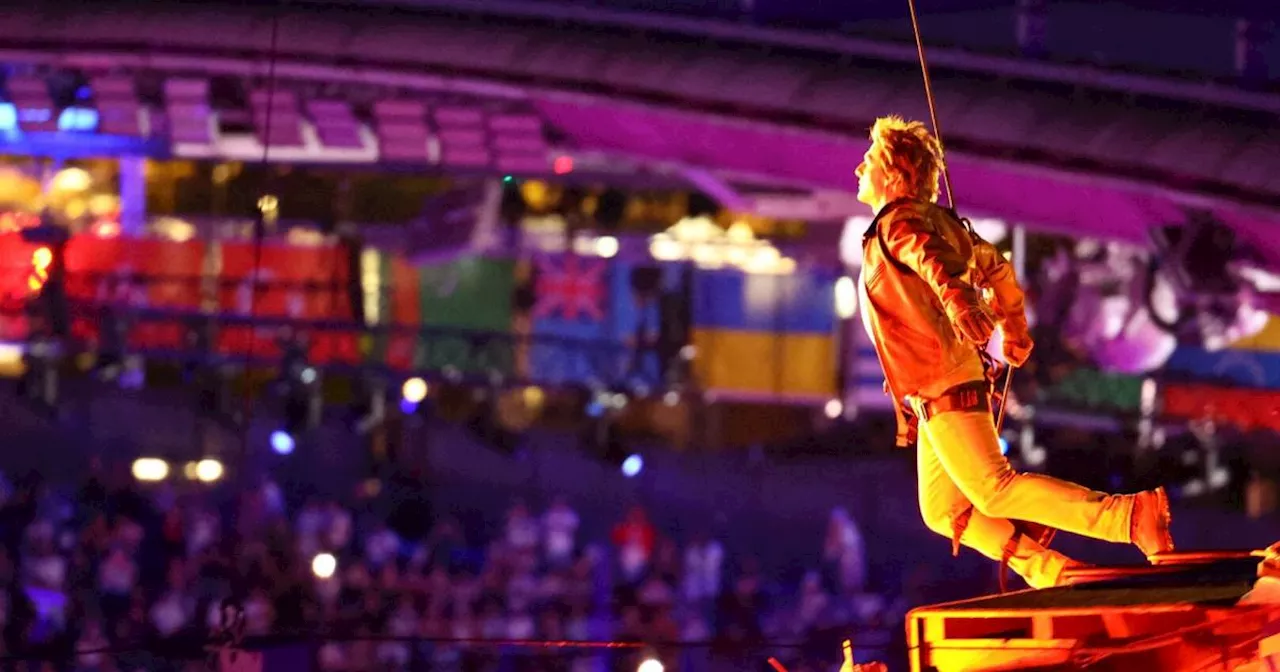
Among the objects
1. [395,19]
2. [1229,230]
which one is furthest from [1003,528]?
[395,19]

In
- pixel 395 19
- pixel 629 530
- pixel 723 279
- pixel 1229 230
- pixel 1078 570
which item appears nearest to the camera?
pixel 1078 570

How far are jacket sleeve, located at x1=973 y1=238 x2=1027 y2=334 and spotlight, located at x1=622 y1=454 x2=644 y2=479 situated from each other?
1381cm

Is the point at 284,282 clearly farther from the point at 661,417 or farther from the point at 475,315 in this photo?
the point at 661,417

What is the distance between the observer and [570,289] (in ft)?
63.1

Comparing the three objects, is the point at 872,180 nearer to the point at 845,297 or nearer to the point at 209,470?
the point at 845,297

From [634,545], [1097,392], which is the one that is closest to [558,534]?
[634,545]

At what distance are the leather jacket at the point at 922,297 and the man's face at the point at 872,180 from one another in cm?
11

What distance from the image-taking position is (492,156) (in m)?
14.9

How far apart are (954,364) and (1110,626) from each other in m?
0.91

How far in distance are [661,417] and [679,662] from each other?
7.20 m

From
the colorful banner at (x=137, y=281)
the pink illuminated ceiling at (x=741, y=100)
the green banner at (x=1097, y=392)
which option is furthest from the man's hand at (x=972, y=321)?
the colorful banner at (x=137, y=281)

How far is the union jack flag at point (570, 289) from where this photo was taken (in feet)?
62.7

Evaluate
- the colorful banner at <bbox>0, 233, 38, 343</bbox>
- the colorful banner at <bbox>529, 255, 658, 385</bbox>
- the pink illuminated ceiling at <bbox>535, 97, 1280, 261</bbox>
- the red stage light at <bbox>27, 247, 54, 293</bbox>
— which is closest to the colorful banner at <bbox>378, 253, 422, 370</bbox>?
the colorful banner at <bbox>529, 255, 658, 385</bbox>

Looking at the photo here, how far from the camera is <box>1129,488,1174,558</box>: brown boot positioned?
512 centimetres
